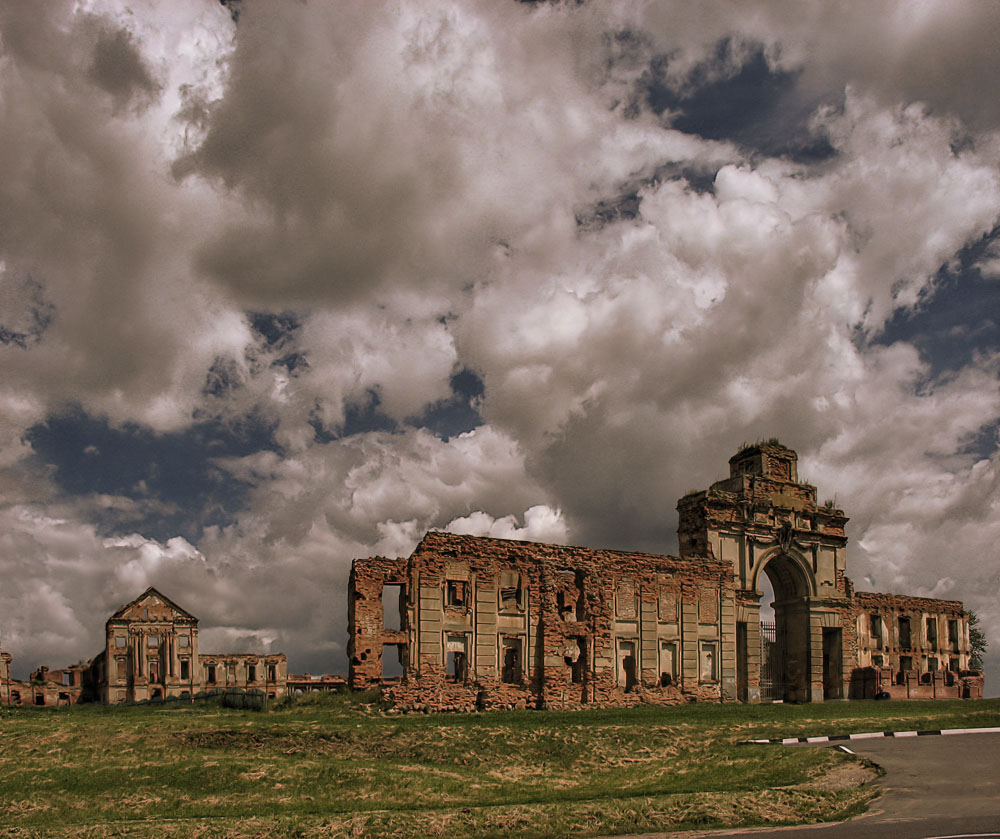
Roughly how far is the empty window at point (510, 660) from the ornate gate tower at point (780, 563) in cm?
1078

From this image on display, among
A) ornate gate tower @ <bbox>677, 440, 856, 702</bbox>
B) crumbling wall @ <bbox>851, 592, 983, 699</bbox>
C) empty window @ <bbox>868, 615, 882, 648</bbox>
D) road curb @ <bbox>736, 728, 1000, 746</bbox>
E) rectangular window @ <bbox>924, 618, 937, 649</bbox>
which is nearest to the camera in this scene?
road curb @ <bbox>736, 728, 1000, 746</bbox>

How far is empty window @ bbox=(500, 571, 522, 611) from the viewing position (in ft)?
110

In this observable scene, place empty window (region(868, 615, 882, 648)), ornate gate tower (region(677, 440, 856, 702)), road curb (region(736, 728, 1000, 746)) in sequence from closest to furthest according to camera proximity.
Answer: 1. road curb (region(736, 728, 1000, 746))
2. ornate gate tower (region(677, 440, 856, 702))
3. empty window (region(868, 615, 882, 648))

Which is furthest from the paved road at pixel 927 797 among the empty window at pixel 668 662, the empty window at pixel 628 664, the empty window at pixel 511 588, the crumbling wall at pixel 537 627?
the empty window at pixel 668 662

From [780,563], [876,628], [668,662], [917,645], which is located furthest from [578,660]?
[917,645]

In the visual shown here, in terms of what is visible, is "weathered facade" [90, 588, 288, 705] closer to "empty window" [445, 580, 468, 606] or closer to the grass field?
"empty window" [445, 580, 468, 606]

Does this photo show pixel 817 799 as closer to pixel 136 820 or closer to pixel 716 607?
pixel 136 820

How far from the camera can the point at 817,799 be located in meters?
14.0

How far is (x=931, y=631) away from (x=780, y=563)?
15.8 metres

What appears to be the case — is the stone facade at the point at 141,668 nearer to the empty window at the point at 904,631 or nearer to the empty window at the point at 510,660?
the empty window at the point at 510,660

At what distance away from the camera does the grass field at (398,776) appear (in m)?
13.3

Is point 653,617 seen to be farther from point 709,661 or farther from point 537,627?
point 537,627

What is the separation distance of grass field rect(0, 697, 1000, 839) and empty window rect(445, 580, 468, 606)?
8.16m

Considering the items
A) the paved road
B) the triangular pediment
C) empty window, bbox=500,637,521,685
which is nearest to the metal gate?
empty window, bbox=500,637,521,685
